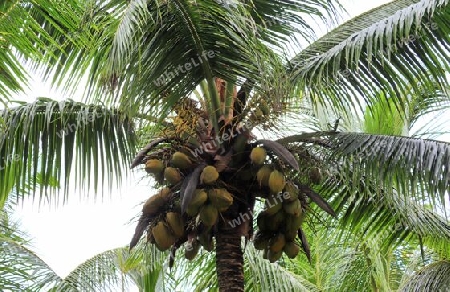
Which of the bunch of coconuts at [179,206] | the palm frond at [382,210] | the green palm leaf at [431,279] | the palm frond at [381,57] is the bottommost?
the green palm leaf at [431,279]

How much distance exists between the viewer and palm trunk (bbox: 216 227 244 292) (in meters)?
4.24

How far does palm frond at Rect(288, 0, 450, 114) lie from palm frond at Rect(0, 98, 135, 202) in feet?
3.95

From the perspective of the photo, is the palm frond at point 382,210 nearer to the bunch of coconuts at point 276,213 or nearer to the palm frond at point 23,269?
the bunch of coconuts at point 276,213

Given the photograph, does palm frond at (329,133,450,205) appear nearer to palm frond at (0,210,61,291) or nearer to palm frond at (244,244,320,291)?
palm frond at (244,244,320,291)

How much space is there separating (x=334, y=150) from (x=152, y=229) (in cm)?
118

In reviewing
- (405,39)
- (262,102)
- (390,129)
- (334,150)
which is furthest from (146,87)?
(390,129)

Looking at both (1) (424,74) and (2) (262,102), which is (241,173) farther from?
(1) (424,74)

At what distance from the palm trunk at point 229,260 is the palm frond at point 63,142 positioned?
865 mm

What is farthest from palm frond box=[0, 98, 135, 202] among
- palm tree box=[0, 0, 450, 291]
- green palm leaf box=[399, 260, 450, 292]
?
green palm leaf box=[399, 260, 450, 292]

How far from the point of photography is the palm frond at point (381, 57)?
4.17 meters

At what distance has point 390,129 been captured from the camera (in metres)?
7.35

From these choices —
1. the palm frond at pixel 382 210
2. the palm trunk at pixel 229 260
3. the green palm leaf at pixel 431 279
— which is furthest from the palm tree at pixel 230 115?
the green palm leaf at pixel 431 279

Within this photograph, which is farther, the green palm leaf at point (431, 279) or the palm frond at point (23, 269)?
the palm frond at point (23, 269)

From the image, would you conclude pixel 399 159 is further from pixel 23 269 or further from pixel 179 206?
pixel 23 269
